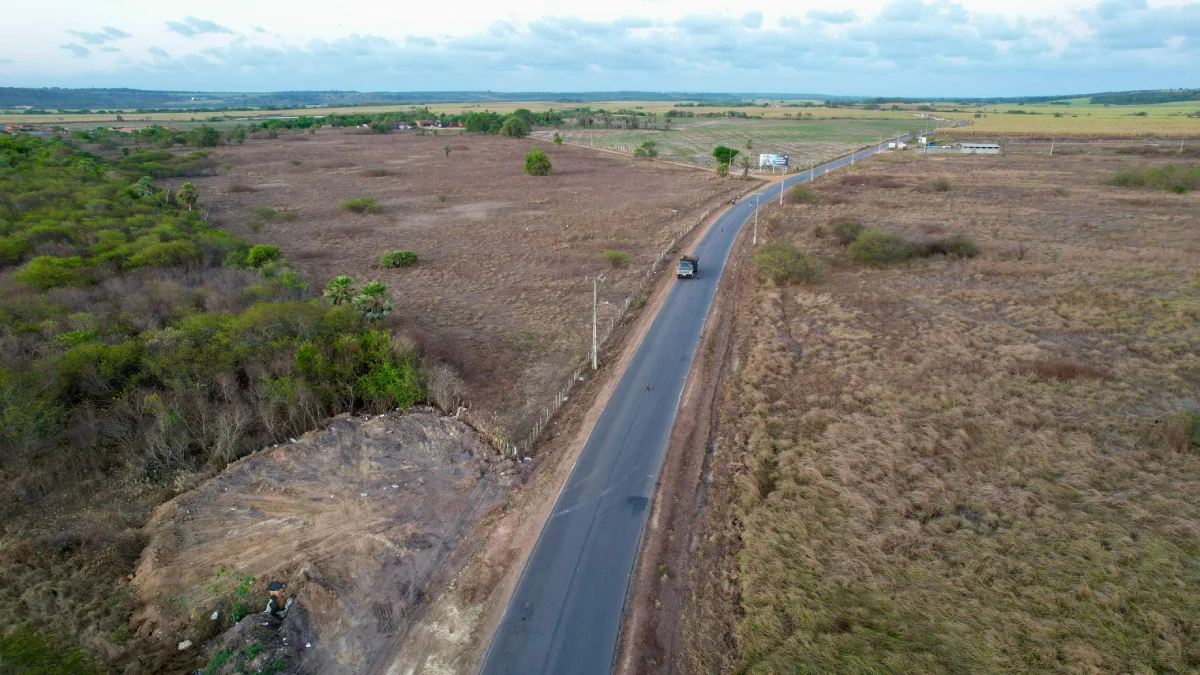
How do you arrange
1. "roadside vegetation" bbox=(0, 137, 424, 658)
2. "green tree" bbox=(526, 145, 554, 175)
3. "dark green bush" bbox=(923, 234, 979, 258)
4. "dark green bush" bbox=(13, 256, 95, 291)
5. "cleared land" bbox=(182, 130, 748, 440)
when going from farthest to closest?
"green tree" bbox=(526, 145, 554, 175) → "dark green bush" bbox=(923, 234, 979, 258) → "dark green bush" bbox=(13, 256, 95, 291) → "cleared land" bbox=(182, 130, 748, 440) → "roadside vegetation" bbox=(0, 137, 424, 658)

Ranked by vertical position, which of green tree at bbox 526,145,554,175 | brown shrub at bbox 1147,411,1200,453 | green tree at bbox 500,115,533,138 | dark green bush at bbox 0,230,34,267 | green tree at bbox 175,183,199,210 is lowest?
brown shrub at bbox 1147,411,1200,453

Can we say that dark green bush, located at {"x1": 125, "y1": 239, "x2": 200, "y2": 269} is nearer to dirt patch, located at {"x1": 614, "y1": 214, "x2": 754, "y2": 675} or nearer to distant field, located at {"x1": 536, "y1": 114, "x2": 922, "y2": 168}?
dirt patch, located at {"x1": 614, "y1": 214, "x2": 754, "y2": 675}

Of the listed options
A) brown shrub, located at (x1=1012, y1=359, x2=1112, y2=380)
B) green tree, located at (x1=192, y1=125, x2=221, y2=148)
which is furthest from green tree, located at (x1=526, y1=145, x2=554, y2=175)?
green tree, located at (x1=192, y1=125, x2=221, y2=148)

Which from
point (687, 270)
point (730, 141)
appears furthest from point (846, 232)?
point (730, 141)

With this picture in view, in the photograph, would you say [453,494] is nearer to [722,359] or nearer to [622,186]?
[722,359]

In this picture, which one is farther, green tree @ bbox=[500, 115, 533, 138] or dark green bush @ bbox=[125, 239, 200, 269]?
green tree @ bbox=[500, 115, 533, 138]

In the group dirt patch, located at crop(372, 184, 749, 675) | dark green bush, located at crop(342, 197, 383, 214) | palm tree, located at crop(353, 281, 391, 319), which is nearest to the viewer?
dirt patch, located at crop(372, 184, 749, 675)

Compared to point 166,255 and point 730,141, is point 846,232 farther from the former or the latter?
point 730,141
